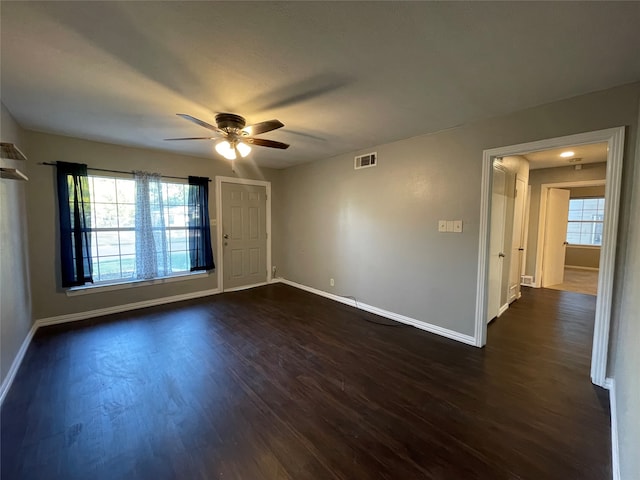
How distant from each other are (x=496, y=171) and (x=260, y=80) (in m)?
2.97

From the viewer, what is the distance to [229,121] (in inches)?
102

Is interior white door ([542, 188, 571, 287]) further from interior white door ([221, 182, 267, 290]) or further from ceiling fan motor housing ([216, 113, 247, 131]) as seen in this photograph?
ceiling fan motor housing ([216, 113, 247, 131])

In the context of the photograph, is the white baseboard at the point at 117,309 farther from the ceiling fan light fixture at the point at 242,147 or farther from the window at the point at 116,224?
the ceiling fan light fixture at the point at 242,147

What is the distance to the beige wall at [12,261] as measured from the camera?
7.54 ft

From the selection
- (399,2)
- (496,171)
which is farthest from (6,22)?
(496,171)

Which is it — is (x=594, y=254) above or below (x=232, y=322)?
above

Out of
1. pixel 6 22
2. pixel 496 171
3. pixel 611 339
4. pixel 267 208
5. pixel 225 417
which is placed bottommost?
pixel 225 417

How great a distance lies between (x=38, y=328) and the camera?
3.41 meters

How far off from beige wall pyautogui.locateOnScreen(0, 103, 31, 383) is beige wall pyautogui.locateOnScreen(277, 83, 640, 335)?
3764 mm

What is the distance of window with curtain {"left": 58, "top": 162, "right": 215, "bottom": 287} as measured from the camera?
12.6 feet

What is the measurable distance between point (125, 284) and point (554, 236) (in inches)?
316

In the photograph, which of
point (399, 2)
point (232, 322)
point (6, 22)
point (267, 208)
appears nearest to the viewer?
point (399, 2)

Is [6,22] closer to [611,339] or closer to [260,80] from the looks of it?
[260,80]

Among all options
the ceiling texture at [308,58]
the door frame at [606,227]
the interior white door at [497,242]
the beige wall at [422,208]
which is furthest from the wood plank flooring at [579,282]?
the ceiling texture at [308,58]
